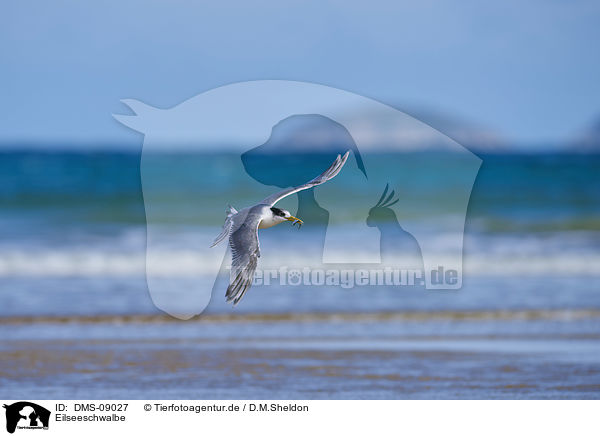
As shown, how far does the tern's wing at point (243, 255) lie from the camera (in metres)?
4.32

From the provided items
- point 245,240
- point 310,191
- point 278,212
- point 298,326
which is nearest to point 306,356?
point 298,326

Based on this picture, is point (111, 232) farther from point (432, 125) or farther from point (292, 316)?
point (432, 125)

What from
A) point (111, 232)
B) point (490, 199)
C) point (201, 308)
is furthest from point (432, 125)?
point (201, 308)

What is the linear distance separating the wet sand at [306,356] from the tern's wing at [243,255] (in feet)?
3.83

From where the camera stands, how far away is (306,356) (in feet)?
21.4

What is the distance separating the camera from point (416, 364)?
20.6ft

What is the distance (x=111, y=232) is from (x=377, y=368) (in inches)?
403
